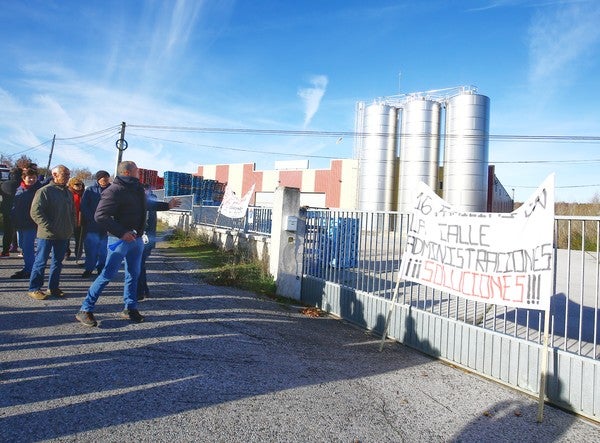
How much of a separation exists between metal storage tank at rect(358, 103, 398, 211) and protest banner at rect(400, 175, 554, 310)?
2601cm

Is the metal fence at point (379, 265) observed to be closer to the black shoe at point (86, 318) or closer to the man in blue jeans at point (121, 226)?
the man in blue jeans at point (121, 226)

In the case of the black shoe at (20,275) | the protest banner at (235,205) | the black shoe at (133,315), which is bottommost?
the black shoe at (133,315)

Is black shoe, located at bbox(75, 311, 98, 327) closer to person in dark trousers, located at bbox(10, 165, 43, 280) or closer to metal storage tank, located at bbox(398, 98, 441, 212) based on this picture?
person in dark trousers, located at bbox(10, 165, 43, 280)

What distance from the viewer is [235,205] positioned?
40.9 feet

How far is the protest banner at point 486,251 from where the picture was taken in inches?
158

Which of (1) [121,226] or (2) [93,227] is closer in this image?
(1) [121,226]

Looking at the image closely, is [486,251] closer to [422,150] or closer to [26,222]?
[26,222]

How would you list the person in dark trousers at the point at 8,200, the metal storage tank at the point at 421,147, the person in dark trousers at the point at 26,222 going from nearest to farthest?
1. the person in dark trousers at the point at 26,222
2. the person in dark trousers at the point at 8,200
3. the metal storage tank at the point at 421,147

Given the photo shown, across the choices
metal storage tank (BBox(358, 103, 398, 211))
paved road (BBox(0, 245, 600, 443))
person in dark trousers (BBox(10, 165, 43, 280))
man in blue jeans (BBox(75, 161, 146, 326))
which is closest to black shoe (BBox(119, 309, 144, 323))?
paved road (BBox(0, 245, 600, 443))

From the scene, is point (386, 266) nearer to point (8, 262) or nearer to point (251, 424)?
point (251, 424)

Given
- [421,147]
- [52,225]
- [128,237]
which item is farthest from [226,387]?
[421,147]

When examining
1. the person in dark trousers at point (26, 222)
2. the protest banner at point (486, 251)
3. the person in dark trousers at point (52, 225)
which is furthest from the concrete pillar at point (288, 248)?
the person in dark trousers at point (26, 222)

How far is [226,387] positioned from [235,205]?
9.06 meters

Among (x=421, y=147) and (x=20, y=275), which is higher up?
(x=421, y=147)
